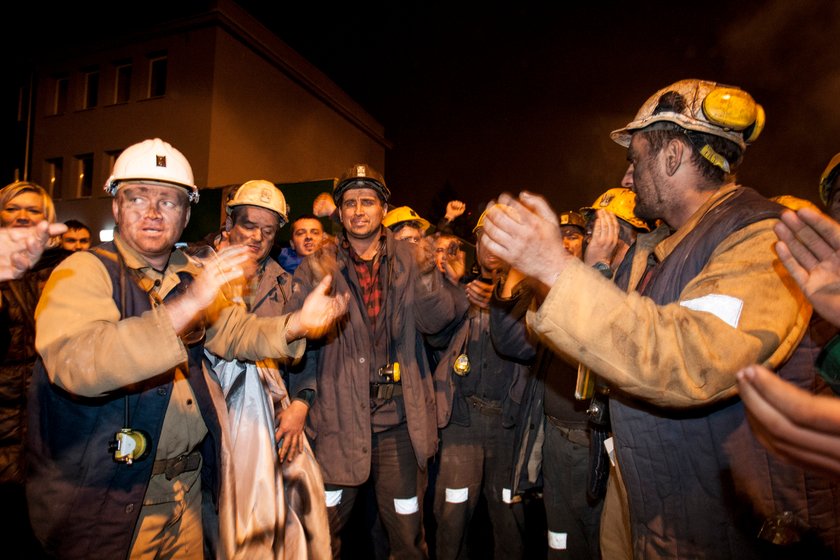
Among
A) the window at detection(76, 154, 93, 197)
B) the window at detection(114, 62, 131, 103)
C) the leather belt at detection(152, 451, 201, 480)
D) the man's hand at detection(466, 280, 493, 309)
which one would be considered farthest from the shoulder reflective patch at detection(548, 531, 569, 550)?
the window at detection(76, 154, 93, 197)

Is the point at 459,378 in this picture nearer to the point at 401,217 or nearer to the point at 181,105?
the point at 401,217

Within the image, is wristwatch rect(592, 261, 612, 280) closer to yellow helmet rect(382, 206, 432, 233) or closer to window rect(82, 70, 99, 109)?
yellow helmet rect(382, 206, 432, 233)

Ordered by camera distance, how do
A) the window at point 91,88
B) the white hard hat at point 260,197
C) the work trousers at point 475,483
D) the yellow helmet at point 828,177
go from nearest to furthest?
the yellow helmet at point 828,177, the work trousers at point 475,483, the white hard hat at point 260,197, the window at point 91,88

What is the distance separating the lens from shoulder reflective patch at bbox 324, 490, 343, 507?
12.4 feet

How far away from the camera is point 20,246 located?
6.17ft

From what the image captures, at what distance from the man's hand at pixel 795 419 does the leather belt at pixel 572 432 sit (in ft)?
9.67

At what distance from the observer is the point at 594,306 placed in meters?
1.54

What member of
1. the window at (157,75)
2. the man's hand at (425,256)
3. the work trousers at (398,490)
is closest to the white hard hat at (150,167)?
the man's hand at (425,256)

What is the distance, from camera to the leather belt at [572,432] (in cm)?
393

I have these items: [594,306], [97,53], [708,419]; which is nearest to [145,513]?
[594,306]

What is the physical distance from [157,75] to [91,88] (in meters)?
4.21

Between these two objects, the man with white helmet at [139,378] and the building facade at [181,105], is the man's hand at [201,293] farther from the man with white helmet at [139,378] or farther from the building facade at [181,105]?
the building facade at [181,105]

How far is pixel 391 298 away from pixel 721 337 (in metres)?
2.87

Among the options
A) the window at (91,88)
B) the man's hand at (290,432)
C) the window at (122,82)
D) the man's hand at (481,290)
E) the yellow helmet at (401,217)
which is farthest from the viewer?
the window at (91,88)
